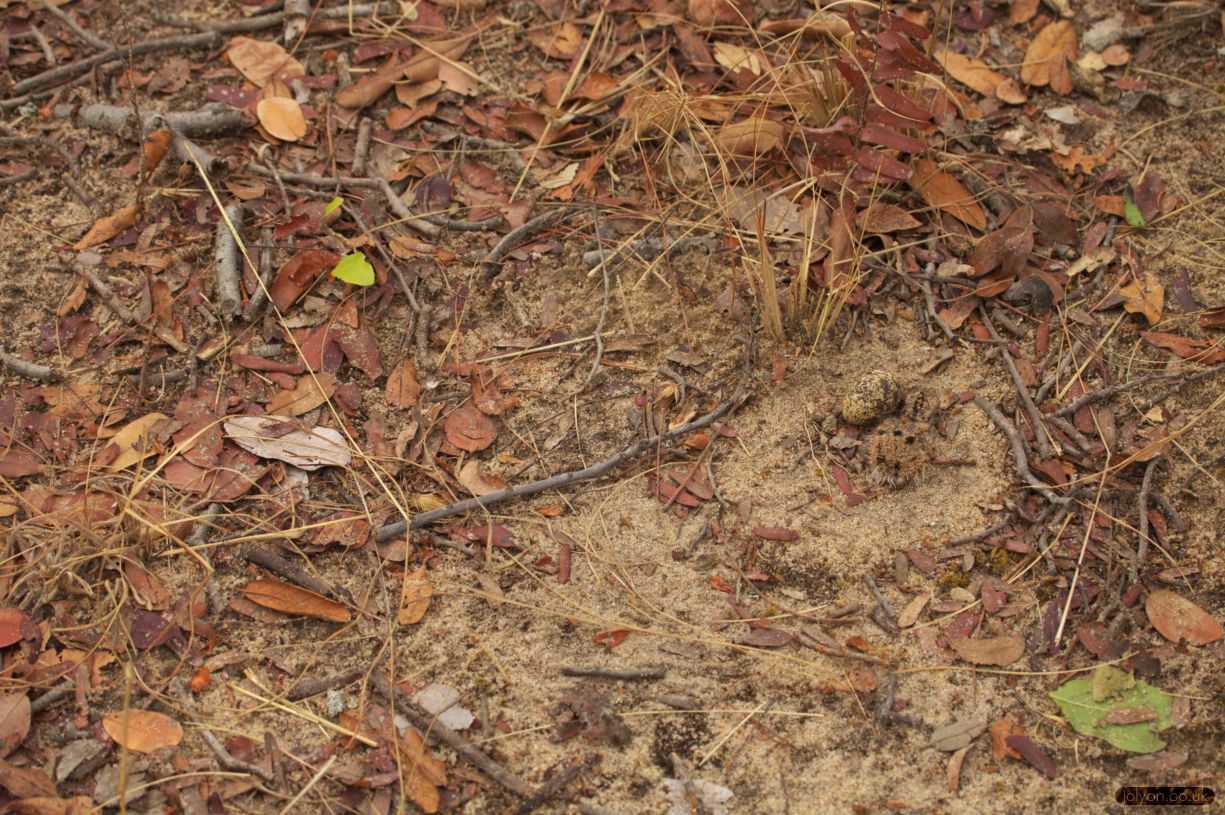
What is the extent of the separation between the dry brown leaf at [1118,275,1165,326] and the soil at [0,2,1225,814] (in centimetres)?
4

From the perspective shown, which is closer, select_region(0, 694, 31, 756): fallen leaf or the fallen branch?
select_region(0, 694, 31, 756): fallen leaf

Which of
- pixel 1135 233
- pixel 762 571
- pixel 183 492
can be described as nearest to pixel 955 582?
pixel 762 571

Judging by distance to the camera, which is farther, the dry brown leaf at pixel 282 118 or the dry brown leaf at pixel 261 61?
the dry brown leaf at pixel 261 61

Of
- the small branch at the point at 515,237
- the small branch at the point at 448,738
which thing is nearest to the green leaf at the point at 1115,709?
the small branch at the point at 448,738

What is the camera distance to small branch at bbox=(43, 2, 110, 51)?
3.01 metres

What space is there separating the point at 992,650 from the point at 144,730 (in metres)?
1.73

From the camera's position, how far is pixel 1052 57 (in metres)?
3.01

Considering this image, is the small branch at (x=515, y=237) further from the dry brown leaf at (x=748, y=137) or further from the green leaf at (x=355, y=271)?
the dry brown leaf at (x=748, y=137)

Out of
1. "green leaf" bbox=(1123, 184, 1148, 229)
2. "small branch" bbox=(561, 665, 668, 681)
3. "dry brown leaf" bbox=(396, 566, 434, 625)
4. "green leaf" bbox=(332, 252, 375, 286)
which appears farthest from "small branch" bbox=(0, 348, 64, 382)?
"green leaf" bbox=(1123, 184, 1148, 229)

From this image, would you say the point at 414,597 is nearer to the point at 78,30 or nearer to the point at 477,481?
the point at 477,481

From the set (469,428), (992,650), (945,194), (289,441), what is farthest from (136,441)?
(945,194)

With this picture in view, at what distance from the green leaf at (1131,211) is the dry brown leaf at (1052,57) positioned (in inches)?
17.1

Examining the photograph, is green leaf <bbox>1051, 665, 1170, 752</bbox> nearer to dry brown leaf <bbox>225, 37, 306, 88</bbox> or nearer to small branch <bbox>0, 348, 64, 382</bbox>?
small branch <bbox>0, 348, 64, 382</bbox>

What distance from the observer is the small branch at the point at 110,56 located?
2953 millimetres
